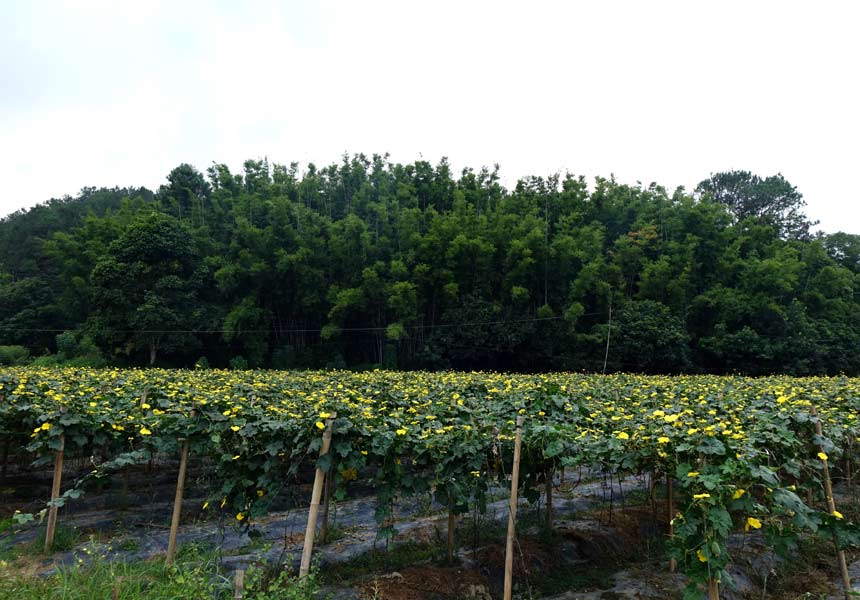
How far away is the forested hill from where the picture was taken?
26.6 meters

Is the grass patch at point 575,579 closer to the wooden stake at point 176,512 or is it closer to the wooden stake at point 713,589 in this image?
the wooden stake at point 713,589

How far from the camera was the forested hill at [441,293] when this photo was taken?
87.2 ft

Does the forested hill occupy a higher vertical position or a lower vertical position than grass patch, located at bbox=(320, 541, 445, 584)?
higher

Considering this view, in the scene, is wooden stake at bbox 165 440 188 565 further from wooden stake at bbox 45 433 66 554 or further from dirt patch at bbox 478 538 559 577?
dirt patch at bbox 478 538 559 577

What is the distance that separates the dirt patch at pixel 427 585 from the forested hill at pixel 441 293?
802 inches

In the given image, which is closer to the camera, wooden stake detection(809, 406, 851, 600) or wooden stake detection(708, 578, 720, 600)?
wooden stake detection(708, 578, 720, 600)

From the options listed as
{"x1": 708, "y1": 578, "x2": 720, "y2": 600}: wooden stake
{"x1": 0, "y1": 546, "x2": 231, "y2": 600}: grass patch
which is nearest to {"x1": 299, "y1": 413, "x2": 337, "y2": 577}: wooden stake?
{"x1": 0, "y1": 546, "x2": 231, "y2": 600}: grass patch

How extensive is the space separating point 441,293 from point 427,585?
23.0 metres

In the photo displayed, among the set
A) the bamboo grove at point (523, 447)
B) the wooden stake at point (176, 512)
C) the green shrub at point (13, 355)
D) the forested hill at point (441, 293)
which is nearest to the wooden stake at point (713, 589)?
the bamboo grove at point (523, 447)

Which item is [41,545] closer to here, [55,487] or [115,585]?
[55,487]

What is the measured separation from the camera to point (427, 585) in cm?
454

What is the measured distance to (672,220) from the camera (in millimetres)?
32125

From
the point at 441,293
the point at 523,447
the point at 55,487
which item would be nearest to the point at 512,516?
the point at 523,447

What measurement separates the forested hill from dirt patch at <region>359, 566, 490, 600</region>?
20.4 m
